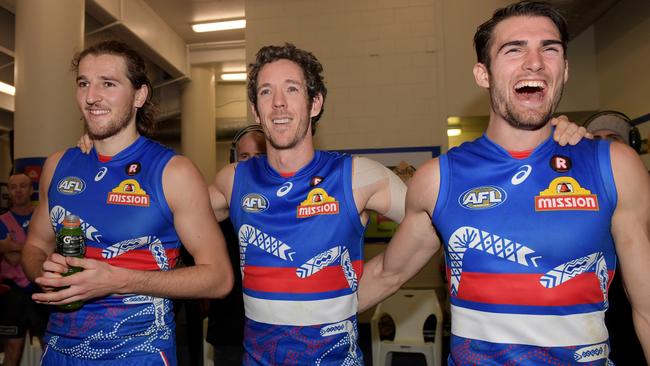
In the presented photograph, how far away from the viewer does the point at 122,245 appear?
1.55 meters

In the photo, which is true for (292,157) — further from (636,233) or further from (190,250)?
(636,233)

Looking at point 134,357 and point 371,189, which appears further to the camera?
point 371,189

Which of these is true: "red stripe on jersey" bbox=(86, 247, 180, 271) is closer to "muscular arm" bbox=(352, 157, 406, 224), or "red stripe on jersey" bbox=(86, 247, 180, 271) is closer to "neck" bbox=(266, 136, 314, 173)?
"neck" bbox=(266, 136, 314, 173)

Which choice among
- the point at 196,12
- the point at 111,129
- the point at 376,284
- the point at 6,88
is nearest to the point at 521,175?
the point at 376,284

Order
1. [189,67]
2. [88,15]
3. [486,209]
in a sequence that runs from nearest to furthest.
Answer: [486,209] → [88,15] → [189,67]

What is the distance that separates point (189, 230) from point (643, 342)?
1.31m

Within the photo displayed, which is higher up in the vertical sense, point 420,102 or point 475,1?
point 475,1

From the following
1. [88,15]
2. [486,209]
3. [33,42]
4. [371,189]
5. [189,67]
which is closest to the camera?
[486,209]

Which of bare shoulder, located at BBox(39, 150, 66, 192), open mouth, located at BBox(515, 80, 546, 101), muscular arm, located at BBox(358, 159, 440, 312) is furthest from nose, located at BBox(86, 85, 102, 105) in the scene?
open mouth, located at BBox(515, 80, 546, 101)

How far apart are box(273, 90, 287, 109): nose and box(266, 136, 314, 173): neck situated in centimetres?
15

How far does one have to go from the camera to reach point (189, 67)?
8.13 metres

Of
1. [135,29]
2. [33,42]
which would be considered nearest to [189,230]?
[33,42]

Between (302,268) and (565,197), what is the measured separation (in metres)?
0.83

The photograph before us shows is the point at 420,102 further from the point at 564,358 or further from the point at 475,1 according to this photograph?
the point at 564,358
